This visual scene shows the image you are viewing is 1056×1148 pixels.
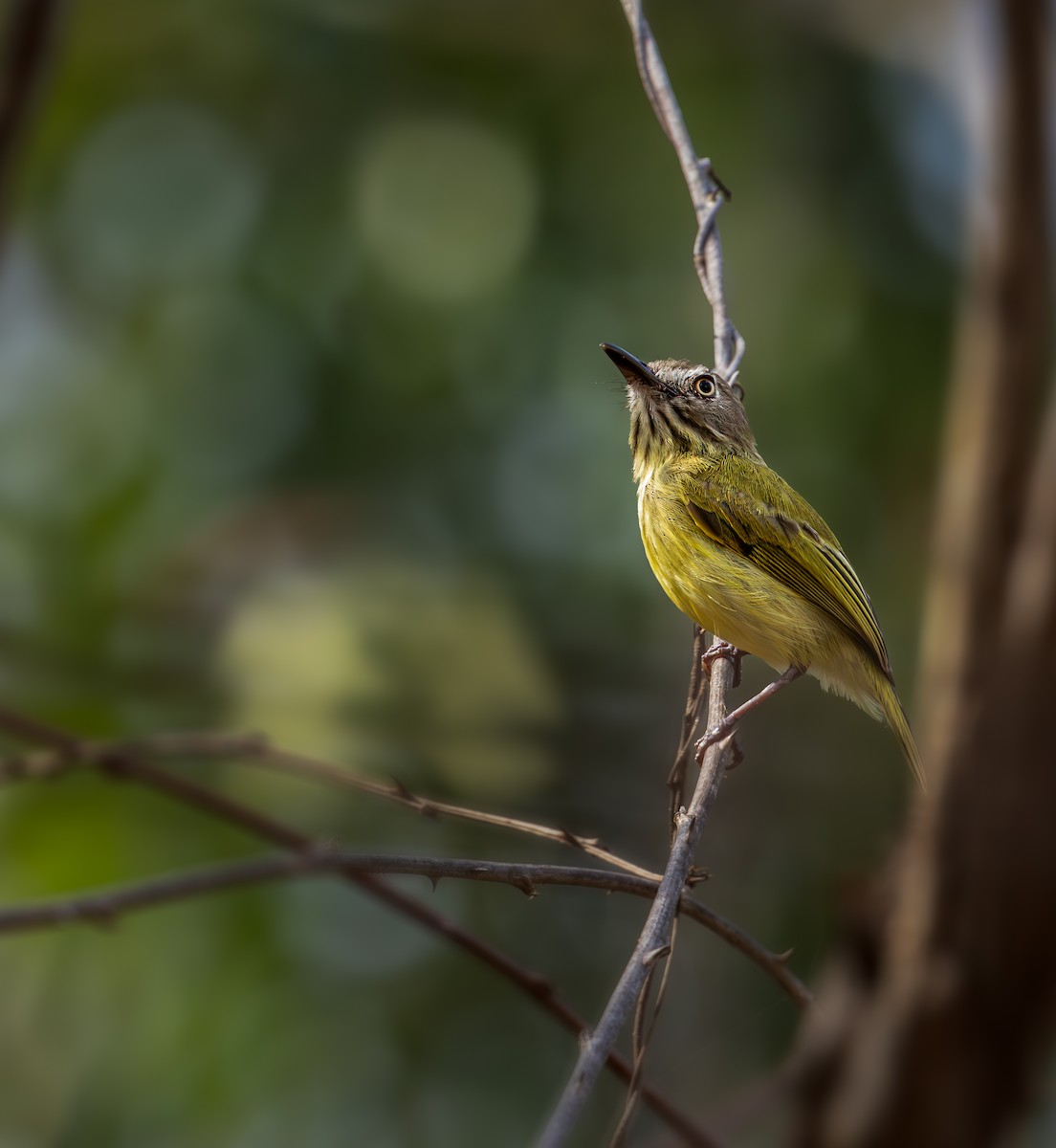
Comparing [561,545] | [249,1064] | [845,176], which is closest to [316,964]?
[249,1064]

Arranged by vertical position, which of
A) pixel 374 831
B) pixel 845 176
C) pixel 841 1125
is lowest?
pixel 374 831

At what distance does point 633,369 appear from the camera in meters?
4.32

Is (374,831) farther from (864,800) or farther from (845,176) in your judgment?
(845,176)

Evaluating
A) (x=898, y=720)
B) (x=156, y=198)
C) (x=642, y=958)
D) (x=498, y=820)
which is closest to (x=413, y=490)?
(x=156, y=198)

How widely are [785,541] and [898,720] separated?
1.99 feet

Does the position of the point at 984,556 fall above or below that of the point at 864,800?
above

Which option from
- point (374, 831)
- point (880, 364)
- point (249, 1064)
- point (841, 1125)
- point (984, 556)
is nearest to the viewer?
point (841, 1125)

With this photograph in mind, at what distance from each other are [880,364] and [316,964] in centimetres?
417

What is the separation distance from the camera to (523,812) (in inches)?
258

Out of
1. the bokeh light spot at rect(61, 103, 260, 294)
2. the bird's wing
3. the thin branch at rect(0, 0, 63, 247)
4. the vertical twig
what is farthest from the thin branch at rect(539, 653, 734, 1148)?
the bokeh light spot at rect(61, 103, 260, 294)

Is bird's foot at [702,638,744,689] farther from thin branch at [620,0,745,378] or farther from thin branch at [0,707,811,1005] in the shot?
thin branch at [0,707,811,1005]

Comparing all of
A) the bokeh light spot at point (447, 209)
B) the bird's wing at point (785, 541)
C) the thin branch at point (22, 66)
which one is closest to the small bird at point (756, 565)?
the bird's wing at point (785, 541)

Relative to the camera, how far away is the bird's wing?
4.14 meters

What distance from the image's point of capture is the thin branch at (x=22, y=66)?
3.56 meters
